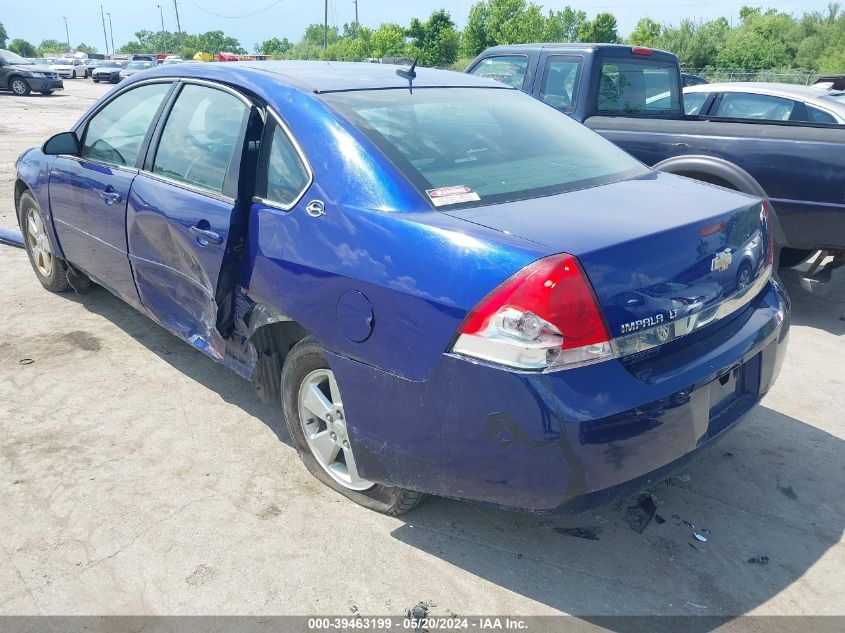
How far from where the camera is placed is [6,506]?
3098 millimetres

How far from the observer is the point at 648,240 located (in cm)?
245

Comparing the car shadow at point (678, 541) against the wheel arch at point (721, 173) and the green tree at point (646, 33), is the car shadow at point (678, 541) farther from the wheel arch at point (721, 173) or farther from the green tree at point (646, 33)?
the green tree at point (646, 33)

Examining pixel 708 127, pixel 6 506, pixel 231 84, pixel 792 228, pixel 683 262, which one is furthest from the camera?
pixel 708 127

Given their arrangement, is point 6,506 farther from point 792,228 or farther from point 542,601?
point 792,228

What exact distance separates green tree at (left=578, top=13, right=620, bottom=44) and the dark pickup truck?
6818cm

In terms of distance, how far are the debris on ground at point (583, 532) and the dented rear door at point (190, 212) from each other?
1.78m

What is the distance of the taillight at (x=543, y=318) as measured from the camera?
7.33 ft

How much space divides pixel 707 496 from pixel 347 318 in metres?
1.77

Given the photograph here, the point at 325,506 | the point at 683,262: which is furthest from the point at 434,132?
the point at 325,506

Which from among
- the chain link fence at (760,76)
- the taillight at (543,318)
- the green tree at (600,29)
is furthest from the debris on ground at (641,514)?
the green tree at (600,29)

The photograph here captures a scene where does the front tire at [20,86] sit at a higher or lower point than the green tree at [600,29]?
lower

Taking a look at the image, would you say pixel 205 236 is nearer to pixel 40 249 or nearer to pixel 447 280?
pixel 447 280

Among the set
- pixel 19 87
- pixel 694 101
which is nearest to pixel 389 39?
pixel 19 87

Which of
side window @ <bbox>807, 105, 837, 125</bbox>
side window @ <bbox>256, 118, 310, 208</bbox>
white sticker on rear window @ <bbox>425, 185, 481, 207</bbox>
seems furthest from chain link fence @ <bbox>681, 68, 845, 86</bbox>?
white sticker on rear window @ <bbox>425, 185, 481, 207</bbox>
